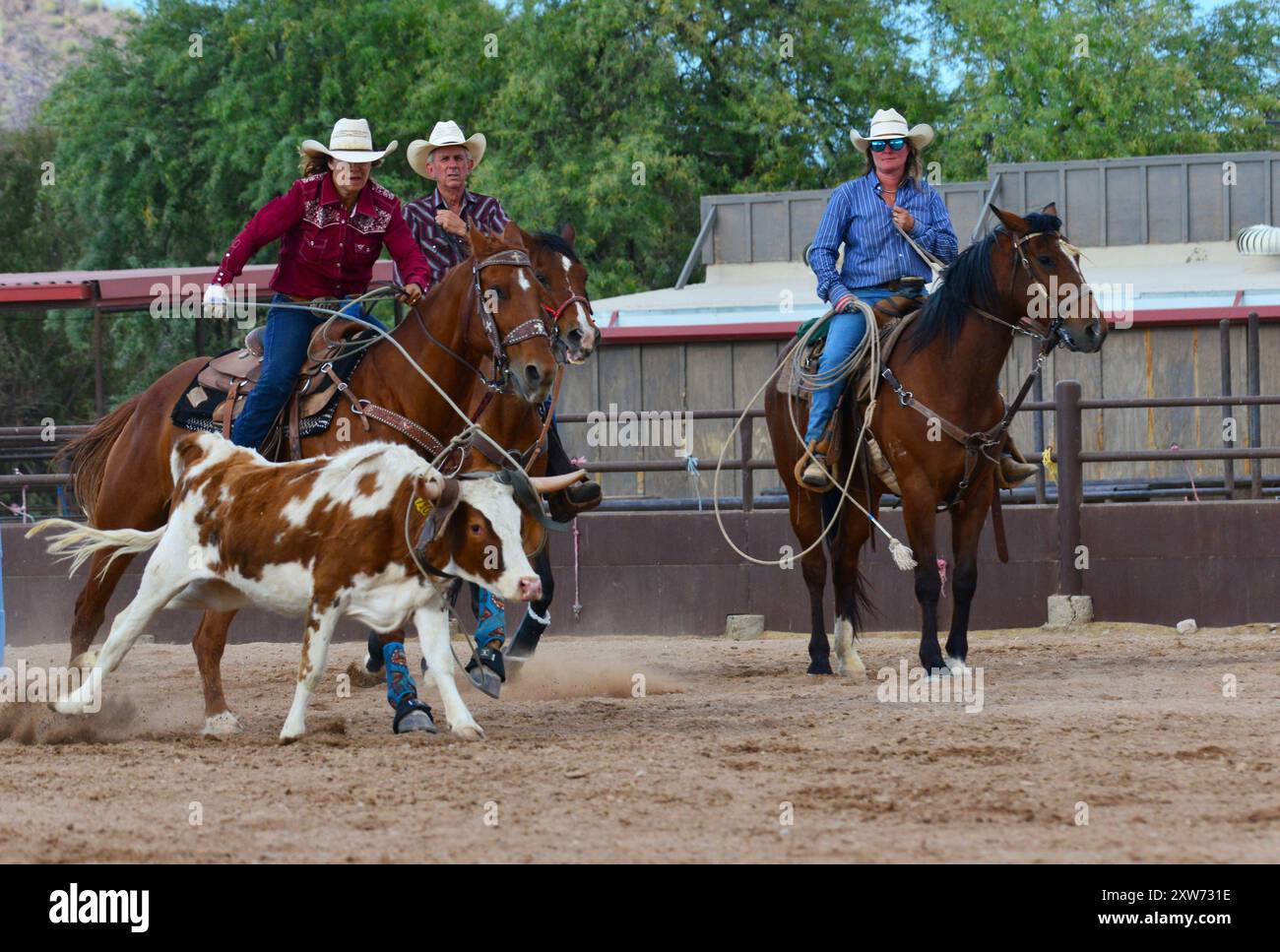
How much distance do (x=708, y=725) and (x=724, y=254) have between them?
1693cm

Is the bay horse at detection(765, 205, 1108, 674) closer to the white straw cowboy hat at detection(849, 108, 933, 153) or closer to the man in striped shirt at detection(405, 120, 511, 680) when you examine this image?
the white straw cowboy hat at detection(849, 108, 933, 153)

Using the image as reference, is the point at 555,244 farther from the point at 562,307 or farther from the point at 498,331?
the point at 498,331

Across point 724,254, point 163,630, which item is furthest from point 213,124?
point 163,630

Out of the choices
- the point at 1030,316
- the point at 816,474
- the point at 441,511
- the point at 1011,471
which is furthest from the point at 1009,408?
the point at 441,511

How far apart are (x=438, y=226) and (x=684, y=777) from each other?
3.68 meters

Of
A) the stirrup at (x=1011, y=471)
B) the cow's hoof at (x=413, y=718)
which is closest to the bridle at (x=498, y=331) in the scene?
the cow's hoof at (x=413, y=718)

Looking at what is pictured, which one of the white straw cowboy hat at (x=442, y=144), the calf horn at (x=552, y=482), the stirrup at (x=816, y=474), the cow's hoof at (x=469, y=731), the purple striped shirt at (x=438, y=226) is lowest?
the cow's hoof at (x=469, y=731)

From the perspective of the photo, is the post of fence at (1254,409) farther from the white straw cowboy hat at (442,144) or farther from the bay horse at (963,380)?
the white straw cowboy hat at (442,144)

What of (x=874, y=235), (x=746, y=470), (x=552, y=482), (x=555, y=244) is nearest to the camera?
(x=552, y=482)

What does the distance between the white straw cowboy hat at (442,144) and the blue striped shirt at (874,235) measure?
1.96 meters

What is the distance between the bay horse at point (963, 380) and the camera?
893cm

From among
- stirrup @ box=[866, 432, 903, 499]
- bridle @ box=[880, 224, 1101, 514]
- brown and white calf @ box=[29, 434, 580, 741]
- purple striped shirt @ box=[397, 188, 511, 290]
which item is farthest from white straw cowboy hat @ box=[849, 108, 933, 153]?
brown and white calf @ box=[29, 434, 580, 741]

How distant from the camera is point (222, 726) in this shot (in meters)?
7.68
